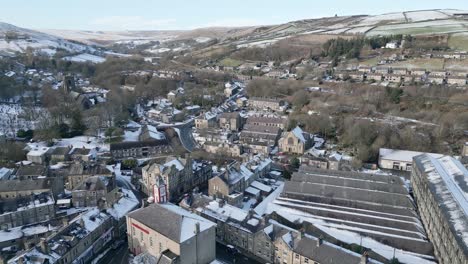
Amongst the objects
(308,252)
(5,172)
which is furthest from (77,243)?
(5,172)

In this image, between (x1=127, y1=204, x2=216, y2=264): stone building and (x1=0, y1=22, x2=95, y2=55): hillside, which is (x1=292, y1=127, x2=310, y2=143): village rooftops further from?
(x1=0, y1=22, x2=95, y2=55): hillside

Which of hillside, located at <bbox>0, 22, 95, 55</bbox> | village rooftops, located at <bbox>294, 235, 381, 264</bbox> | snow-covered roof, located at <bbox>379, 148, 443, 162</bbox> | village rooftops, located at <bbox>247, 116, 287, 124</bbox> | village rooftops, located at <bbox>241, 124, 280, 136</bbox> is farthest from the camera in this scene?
hillside, located at <bbox>0, 22, 95, 55</bbox>

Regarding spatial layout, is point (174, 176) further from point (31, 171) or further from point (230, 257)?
point (31, 171)

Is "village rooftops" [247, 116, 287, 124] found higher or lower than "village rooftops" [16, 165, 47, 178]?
higher

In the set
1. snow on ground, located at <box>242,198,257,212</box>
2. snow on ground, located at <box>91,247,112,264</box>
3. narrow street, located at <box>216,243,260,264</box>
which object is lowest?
narrow street, located at <box>216,243,260,264</box>

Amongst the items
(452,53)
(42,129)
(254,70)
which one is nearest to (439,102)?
(452,53)

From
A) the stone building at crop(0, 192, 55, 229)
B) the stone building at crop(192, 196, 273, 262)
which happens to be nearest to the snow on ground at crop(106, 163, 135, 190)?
the stone building at crop(0, 192, 55, 229)

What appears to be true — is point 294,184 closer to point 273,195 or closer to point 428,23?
point 273,195
